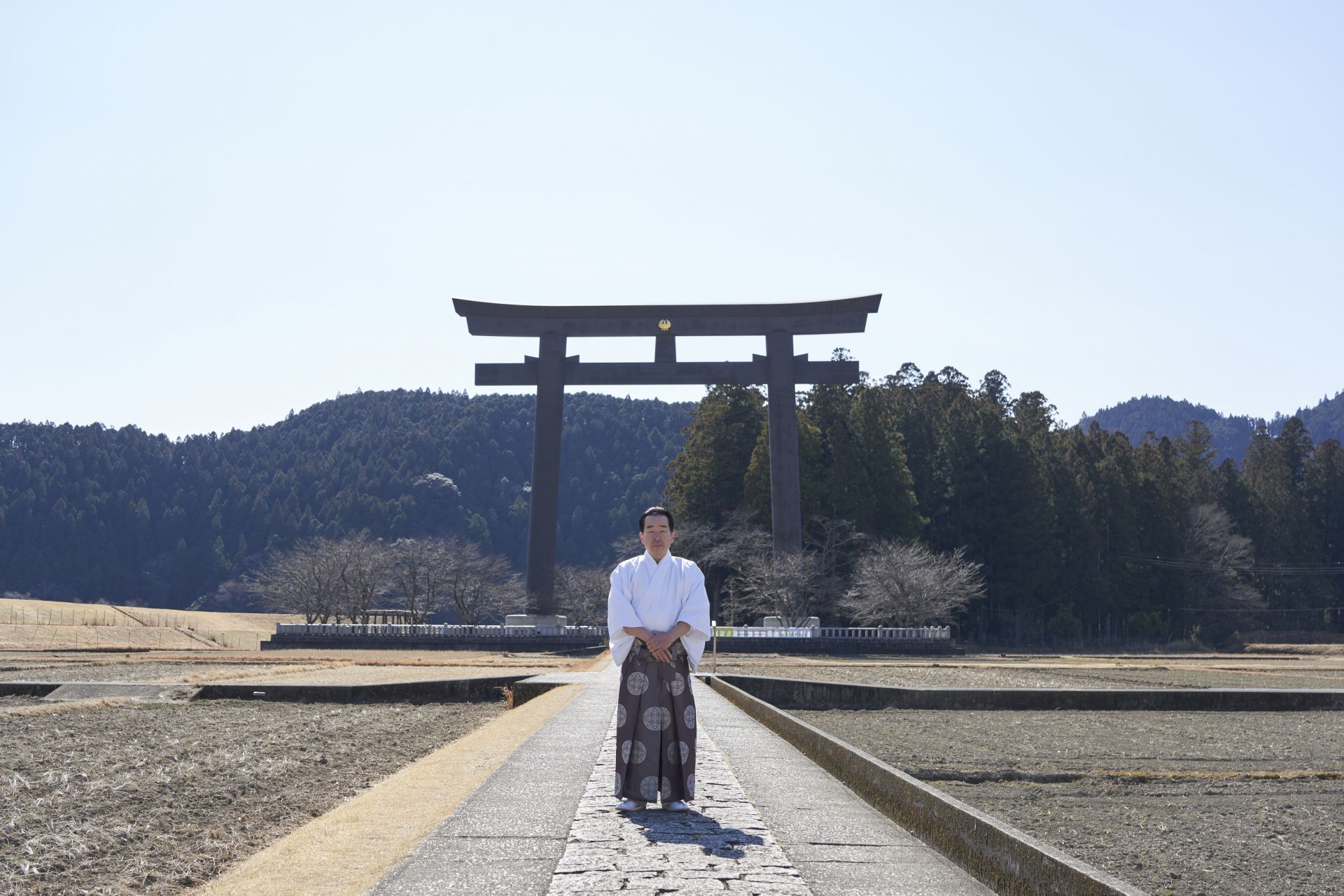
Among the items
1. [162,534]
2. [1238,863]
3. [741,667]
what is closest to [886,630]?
[741,667]

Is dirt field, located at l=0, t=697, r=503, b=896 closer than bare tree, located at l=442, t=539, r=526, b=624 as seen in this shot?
Yes

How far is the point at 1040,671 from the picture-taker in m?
24.9

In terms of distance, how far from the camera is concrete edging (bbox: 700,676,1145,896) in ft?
13.4

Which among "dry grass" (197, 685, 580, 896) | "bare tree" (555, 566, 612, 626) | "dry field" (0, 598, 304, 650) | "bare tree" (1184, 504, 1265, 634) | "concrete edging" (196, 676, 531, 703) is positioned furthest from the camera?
"bare tree" (1184, 504, 1265, 634)

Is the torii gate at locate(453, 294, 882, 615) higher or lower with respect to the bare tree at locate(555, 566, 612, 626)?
higher

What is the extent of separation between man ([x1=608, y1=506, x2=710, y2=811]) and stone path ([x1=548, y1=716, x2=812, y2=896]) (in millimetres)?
154

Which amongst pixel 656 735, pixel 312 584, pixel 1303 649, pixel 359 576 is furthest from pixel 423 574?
pixel 656 735

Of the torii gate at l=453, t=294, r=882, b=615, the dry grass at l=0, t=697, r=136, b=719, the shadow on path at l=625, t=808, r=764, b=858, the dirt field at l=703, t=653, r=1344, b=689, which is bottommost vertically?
the dirt field at l=703, t=653, r=1344, b=689

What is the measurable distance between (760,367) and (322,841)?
98.2 feet

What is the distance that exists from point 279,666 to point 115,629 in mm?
24080

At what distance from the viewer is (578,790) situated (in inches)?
245

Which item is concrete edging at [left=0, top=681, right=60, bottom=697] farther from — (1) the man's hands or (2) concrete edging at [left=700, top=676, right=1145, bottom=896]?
(1) the man's hands

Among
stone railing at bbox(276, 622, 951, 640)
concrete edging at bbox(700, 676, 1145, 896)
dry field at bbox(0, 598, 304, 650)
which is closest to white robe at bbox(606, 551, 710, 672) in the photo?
concrete edging at bbox(700, 676, 1145, 896)

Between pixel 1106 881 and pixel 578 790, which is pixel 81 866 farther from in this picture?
pixel 1106 881
